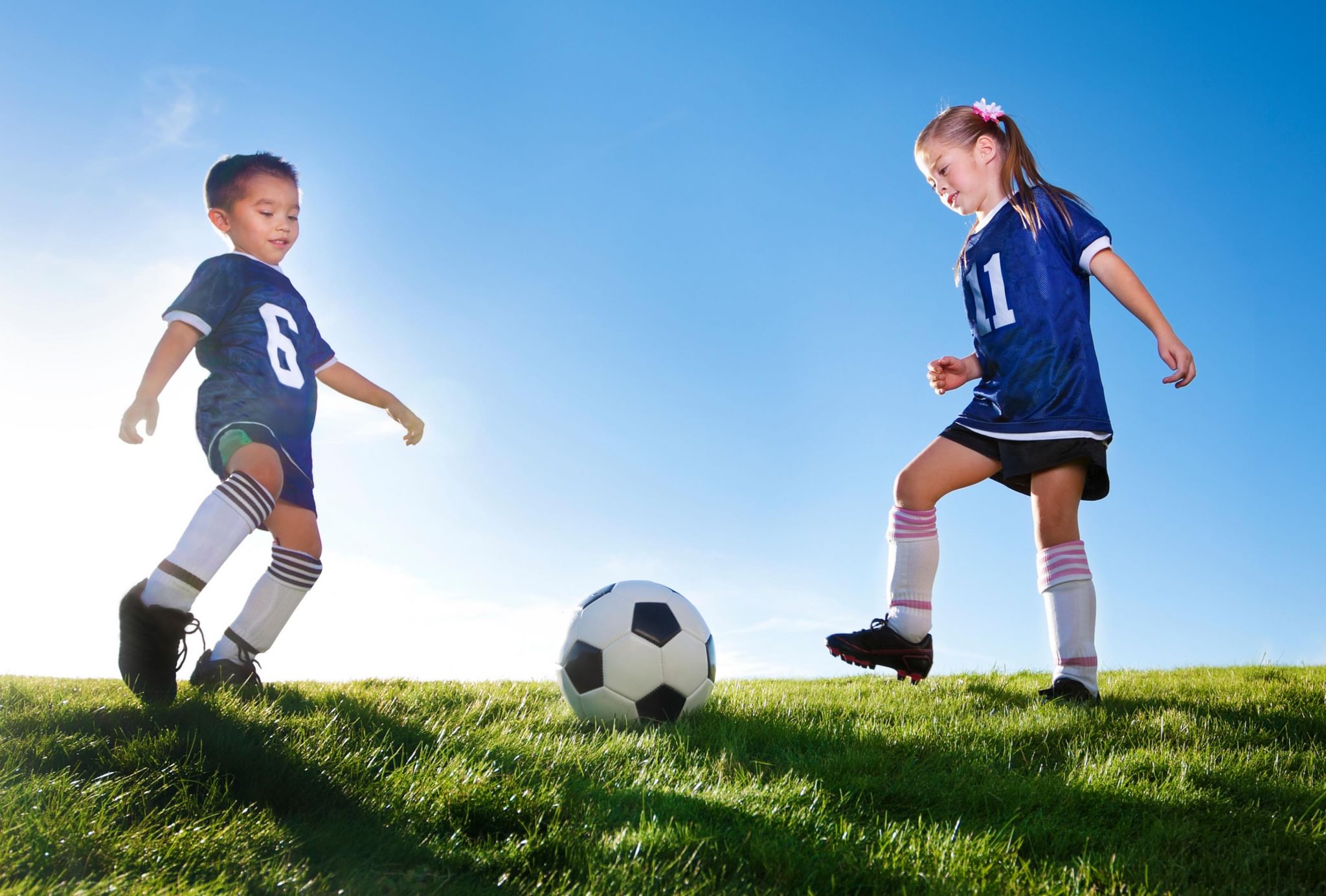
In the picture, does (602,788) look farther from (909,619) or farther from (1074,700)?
(1074,700)

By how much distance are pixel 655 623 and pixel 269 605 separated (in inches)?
91.7

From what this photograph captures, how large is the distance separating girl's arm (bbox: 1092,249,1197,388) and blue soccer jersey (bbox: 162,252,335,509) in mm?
4576

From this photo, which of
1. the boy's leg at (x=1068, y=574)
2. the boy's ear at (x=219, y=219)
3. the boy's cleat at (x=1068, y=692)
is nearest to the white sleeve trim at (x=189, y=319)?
the boy's ear at (x=219, y=219)

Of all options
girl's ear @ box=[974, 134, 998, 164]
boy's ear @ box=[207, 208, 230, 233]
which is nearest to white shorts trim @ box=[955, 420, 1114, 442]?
girl's ear @ box=[974, 134, 998, 164]

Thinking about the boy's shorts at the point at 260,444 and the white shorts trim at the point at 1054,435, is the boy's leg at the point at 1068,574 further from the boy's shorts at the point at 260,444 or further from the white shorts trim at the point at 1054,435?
the boy's shorts at the point at 260,444

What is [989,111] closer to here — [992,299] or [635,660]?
[992,299]

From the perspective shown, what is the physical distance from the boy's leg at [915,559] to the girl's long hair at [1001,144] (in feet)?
3.90

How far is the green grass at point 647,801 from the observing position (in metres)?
2.28

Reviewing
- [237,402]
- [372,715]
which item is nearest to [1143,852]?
[372,715]

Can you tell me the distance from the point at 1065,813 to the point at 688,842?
1300mm

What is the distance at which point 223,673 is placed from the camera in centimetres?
505

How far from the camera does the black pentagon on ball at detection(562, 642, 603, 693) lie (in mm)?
4414

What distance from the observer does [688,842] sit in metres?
2.42

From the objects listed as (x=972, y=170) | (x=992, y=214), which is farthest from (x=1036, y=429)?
(x=972, y=170)
